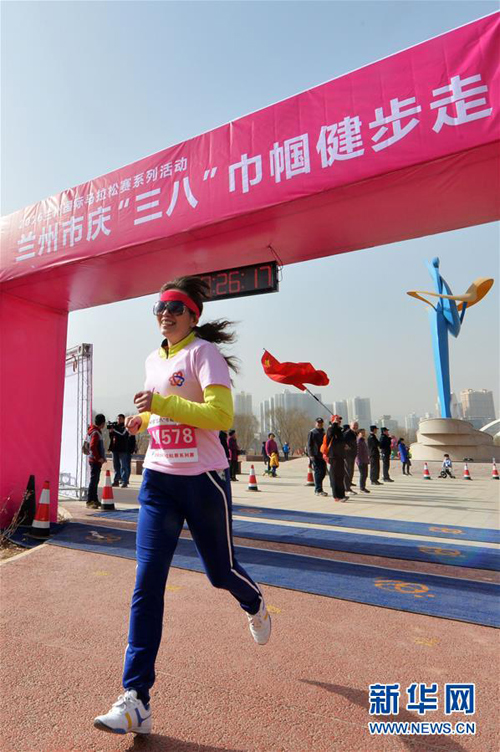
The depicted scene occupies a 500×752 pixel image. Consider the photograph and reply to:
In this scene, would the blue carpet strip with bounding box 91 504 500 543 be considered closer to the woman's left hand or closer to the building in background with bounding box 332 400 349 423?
the woman's left hand

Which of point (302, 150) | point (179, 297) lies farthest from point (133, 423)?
point (302, 150)

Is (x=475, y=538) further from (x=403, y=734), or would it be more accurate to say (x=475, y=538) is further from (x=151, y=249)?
(x=151, y=249)

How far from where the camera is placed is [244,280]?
5.63 metres

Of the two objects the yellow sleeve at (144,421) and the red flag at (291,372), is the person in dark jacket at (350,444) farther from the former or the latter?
the yellow sleeve at (144,421)

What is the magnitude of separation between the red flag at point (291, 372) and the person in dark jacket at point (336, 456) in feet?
5.88

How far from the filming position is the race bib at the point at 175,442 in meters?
2.07

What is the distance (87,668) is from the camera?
7.75 ft

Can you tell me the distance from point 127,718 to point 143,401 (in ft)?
4.03

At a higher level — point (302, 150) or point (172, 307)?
point (302, 150)

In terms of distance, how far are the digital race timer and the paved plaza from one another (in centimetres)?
330

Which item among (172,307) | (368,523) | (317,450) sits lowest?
(368,523)

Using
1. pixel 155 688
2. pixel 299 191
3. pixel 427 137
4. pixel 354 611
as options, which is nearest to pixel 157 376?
pixel 155 688

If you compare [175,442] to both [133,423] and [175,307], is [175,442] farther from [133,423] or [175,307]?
[175,307]

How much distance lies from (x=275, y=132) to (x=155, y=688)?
4.81 m
